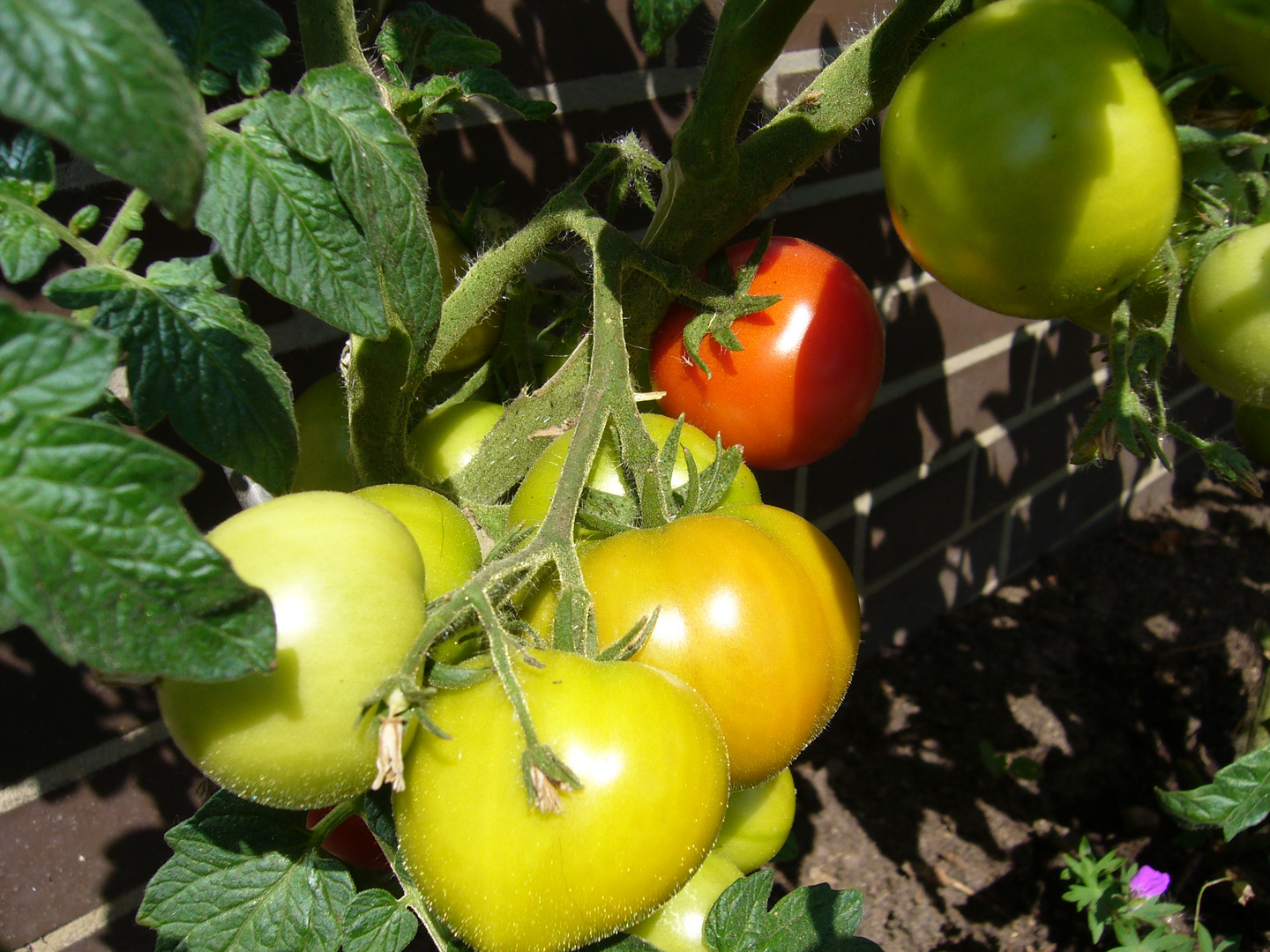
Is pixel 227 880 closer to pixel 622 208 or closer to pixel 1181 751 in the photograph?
pixel 622 208

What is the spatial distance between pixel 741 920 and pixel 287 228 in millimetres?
481

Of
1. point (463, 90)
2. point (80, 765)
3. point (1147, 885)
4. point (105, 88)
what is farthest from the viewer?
point (1147, 885)

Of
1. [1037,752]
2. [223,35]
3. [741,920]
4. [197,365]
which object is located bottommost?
[1037,752]

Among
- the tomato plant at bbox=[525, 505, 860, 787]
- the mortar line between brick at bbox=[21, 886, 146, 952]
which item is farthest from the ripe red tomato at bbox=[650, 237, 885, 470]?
the mortar line between brick at bbox=[21, 886, 146, 952]

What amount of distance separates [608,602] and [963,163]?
0.30 m

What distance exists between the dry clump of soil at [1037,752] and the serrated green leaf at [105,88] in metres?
1.37

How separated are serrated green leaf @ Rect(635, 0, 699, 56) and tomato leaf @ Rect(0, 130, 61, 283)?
355 mm

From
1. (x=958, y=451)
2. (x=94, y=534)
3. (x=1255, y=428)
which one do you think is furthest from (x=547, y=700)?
(x=958, y=451)

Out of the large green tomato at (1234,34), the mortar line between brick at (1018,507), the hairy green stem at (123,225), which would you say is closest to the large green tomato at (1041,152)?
the large green tomato at (1234,34)

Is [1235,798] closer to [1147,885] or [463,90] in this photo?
[463,90]

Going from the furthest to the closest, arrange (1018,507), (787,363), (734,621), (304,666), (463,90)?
(1018,507)
(787,363)
(463,90)
(734,621)
(304,666)

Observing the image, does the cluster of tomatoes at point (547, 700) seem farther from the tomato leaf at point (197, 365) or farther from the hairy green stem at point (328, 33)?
the hairy green stem at point (328, 33)

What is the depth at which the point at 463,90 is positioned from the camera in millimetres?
602

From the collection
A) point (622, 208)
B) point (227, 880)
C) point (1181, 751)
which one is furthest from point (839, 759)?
point (227, 880)
